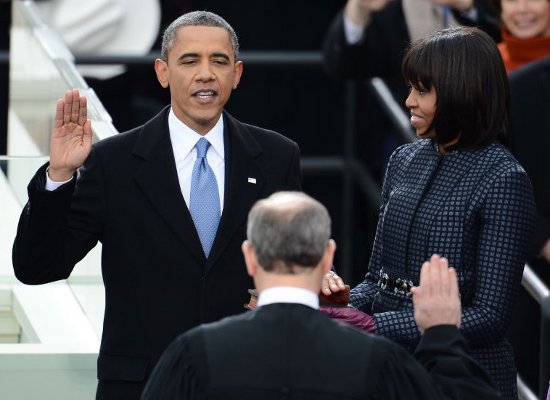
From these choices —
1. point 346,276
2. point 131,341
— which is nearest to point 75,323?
point 131,341

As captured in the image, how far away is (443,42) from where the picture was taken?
168 inches

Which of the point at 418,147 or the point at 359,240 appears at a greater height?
the point at 418,147

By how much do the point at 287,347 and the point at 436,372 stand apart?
357 mm

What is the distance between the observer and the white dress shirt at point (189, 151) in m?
4.36

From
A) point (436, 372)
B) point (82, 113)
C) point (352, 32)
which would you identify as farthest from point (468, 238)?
point (352, 32)

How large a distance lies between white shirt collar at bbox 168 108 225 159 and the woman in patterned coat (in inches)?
19.0

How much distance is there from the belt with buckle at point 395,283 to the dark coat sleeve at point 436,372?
0.66 m

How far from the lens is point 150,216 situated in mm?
4227

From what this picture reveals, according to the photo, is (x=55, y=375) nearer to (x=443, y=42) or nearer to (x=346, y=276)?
(x=443, y=42)

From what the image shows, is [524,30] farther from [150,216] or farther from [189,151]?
[150,216]

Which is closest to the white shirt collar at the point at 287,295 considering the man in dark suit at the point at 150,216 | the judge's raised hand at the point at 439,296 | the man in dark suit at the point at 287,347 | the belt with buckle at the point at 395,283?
the man in dark suit at the point at 287,347

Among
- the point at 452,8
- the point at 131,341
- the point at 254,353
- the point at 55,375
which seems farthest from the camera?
the point at 452,8

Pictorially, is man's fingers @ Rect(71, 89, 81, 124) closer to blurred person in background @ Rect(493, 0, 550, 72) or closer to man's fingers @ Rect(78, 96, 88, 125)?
man's fingers @ Rect(78, 96, 88, 125)

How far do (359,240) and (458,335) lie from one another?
Result: 18.2 ft
